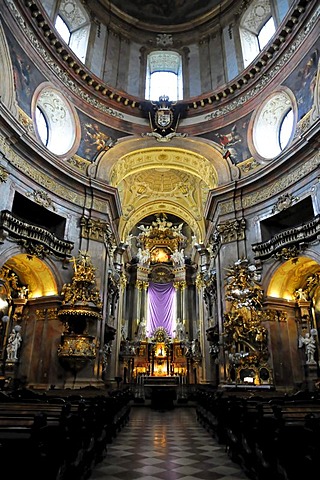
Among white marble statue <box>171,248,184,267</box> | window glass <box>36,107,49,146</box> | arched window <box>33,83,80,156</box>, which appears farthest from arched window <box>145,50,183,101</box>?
white marble statue <box>171,248,184,267</box>

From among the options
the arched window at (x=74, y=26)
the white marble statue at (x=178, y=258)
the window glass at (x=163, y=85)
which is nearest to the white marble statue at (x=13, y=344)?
the arched window at (x=74, y=26)

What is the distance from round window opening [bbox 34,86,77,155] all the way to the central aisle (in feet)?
37.9

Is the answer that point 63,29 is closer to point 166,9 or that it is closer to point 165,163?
point 166,9

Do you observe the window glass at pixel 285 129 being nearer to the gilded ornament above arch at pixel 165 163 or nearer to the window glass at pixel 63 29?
the gilded ornament above arch at pixel 165 163

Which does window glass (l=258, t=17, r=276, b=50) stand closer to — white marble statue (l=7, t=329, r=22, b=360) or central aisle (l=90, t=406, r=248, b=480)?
white marble statue (l=7, t=329, r=22, b=360)

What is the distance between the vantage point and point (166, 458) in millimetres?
5625

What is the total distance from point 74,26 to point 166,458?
1974cm

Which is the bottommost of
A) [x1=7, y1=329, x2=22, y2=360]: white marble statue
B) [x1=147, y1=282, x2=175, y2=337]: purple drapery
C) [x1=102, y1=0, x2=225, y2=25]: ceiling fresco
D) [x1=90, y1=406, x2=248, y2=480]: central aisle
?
[x1=90, y1=406, x2=248, y2=480]: central aisle

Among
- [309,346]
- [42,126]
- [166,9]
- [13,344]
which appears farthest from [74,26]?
[309,346]

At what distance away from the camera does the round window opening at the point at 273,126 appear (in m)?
15.2

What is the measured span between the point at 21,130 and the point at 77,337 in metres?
7.21

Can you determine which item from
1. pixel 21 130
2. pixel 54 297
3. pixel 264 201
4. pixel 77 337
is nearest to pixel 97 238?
pixel 54 297

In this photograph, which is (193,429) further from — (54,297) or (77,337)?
(54,297)

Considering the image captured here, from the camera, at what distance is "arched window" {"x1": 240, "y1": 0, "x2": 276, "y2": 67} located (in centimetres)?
1805
